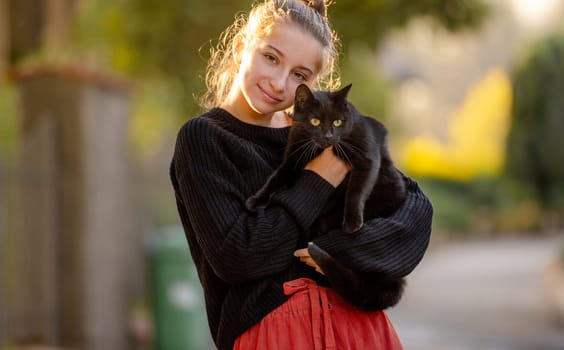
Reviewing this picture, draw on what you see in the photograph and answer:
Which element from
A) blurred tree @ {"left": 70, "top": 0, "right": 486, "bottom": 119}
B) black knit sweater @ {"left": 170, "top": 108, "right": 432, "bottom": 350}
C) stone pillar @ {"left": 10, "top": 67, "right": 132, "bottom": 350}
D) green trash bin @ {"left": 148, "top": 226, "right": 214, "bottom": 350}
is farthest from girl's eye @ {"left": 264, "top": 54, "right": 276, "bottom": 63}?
blurred tree @ {"left": 70, "top": 0, "right": 486, "bottom": 119}

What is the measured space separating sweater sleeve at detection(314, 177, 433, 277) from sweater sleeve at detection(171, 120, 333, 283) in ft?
0.35

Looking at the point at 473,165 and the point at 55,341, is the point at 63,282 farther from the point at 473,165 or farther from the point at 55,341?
the point at 473,165

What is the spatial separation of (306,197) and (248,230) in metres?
0.19

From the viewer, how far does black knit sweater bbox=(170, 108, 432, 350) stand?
2.12 meters

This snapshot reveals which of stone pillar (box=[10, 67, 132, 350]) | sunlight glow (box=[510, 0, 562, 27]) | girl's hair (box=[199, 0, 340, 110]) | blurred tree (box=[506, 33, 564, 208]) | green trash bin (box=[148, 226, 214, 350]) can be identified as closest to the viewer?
girl's hair (box=[199, 0, 340, 110])

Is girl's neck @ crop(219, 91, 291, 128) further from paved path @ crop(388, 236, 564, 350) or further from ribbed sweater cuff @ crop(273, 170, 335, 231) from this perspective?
paved path @ crop(388, 236, 564, 350)

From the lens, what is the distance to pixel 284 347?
2139 mm

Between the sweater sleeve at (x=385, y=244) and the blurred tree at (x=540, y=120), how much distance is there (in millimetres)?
16663

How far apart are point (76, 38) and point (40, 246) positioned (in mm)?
5430

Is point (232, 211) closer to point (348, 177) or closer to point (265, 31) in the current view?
point (348, 177)

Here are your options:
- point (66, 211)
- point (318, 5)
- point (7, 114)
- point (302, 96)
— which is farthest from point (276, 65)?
point (7, 114)

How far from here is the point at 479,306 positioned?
10703 mm

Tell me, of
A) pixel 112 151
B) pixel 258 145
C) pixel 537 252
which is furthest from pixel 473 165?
pixel 258 145

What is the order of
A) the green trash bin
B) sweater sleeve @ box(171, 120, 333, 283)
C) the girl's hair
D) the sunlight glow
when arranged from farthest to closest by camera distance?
the sunlight glow → the green trash bin → the girl's hair → sweater sleeve @ box(171, 120, 333, 283)
